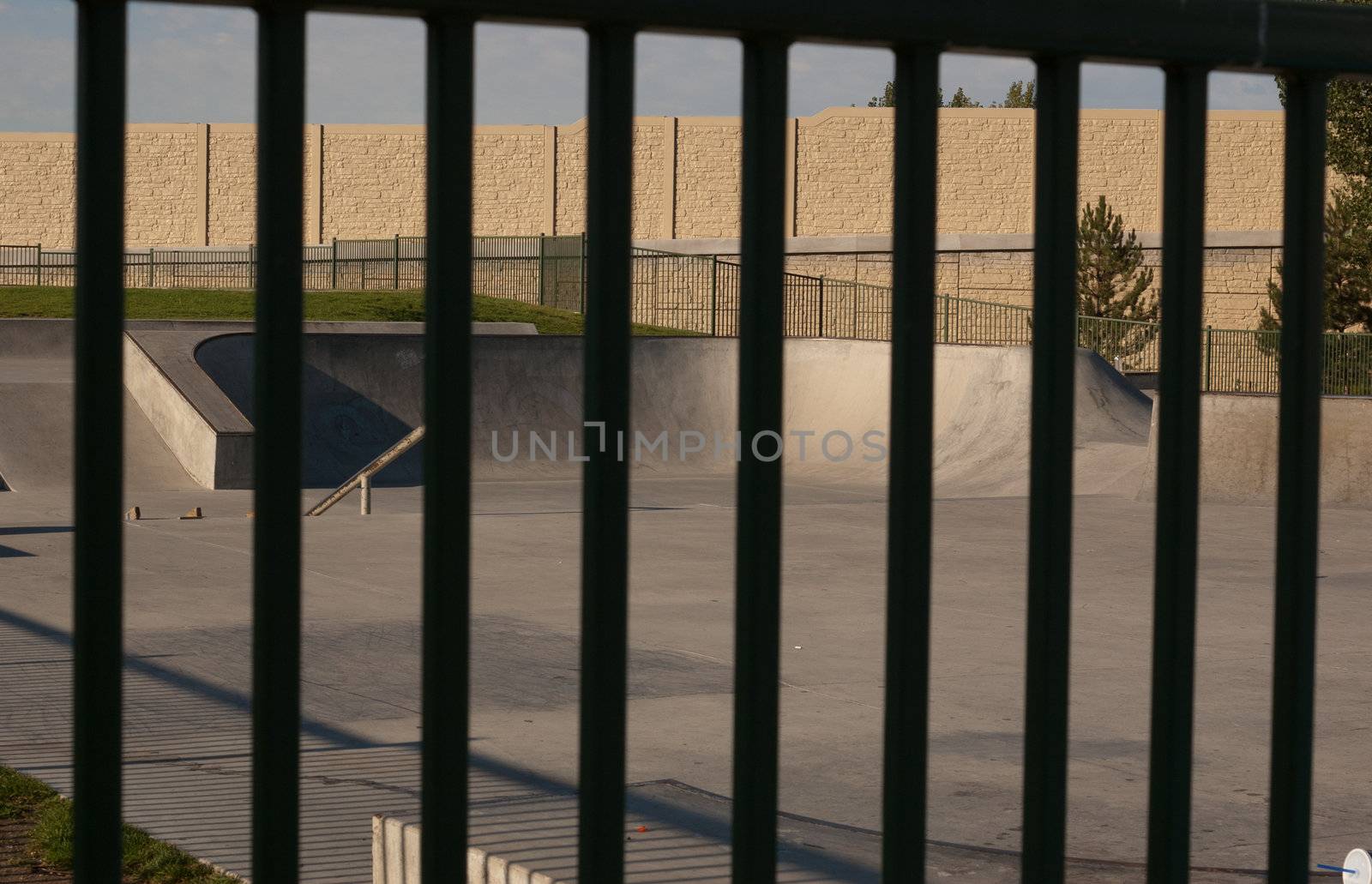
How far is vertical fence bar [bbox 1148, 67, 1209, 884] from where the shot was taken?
1587 millimetres

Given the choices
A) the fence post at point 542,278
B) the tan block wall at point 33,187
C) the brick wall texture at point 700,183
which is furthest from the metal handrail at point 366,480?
the tan block wall at point 33,187

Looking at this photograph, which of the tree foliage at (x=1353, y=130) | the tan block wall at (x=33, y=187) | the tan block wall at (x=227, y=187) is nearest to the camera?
the tree foliage at (x=1353, y=130)

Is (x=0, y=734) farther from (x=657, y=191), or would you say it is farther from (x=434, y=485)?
(x=657, y=191)

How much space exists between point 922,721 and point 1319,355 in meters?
0.63

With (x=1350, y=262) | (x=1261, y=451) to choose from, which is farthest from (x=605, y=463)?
(x=1350, y=262)

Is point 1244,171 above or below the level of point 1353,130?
above

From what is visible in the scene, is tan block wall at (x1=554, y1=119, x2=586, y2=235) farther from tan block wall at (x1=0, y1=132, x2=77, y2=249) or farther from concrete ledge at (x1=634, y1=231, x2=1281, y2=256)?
tan block wall at (x1=0, y1=132, x2=77, y2=249)

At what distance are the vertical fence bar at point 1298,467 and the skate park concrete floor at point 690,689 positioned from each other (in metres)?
2.08

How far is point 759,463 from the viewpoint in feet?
4.66

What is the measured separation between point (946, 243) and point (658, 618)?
33.2 metres

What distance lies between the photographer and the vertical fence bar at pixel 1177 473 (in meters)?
1.59

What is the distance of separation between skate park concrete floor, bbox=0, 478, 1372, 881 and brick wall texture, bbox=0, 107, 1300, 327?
29888 mm

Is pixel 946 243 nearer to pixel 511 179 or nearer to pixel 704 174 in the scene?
pixel 704 174

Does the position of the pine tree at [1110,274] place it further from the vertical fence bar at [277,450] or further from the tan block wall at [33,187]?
the vertical fence bar at [277,450]
